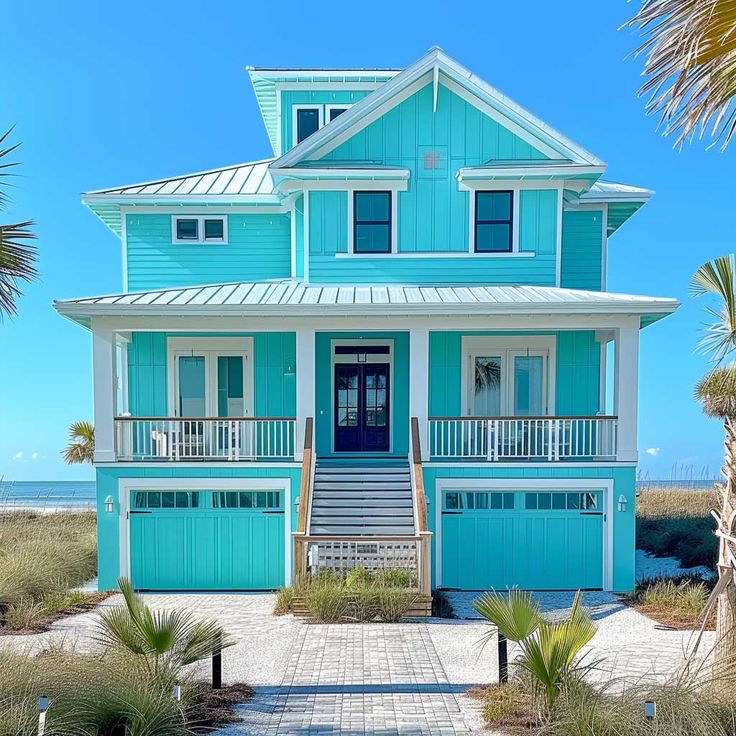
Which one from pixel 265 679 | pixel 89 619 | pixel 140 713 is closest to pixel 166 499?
pixel 89 619

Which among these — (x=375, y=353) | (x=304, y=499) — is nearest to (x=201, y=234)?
(x=375, y=353)

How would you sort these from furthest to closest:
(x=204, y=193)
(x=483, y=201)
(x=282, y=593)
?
1. (x=204, y=193)
2. (x=483, y=201)
3. (x=282, y=593)

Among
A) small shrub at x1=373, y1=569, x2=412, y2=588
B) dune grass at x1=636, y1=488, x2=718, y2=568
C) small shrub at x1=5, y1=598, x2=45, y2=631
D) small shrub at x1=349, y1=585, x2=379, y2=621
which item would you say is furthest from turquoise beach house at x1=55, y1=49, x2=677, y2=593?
dune grass at x1=636, y1=488, x2=718, y2=568

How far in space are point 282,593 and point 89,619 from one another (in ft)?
10.1

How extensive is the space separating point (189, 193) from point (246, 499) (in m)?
7.63

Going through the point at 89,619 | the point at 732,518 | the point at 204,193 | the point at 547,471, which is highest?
the point at 204,193

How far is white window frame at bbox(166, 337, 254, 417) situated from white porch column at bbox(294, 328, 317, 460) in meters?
2.41

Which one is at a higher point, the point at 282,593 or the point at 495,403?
the point at 495,403

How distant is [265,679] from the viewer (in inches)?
293

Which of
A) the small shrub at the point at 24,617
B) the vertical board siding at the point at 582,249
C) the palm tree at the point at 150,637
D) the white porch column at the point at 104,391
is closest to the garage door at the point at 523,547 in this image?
the vertical board siding at the point at 582,249

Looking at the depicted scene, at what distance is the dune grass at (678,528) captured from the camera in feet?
47.1

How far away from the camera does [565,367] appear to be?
14.2m

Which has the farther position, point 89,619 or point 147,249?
point 147,249

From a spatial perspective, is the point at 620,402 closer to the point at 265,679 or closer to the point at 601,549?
the point at 601,549
